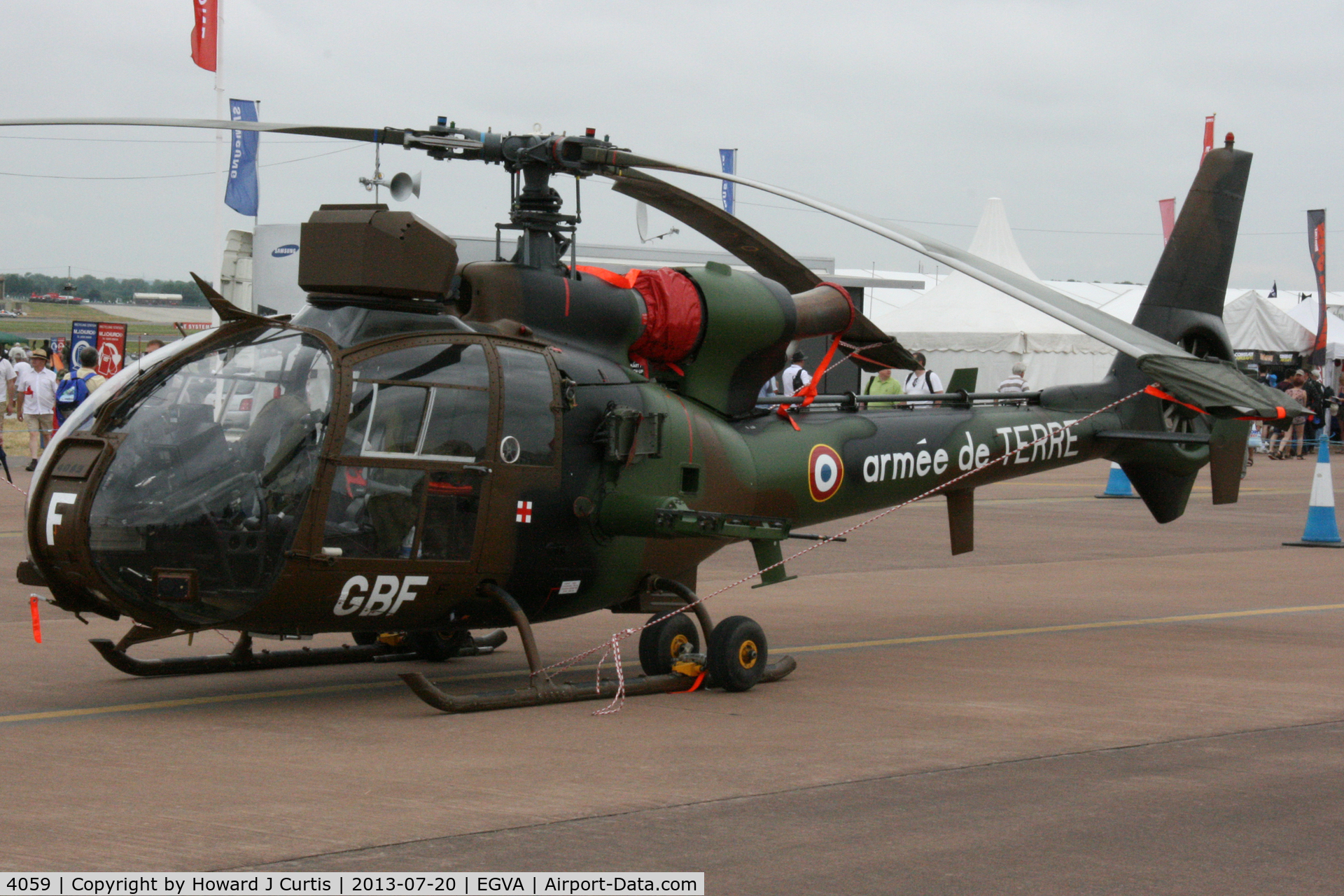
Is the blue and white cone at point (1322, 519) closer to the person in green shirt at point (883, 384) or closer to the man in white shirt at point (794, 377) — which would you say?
the person in green shirt at point (883, 384)

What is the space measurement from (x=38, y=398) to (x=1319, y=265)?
29594 millimetres

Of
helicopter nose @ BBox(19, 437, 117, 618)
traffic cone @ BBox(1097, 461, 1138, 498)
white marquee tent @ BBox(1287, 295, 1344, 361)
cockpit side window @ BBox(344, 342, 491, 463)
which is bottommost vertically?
traffic cone @ BBox(1097, 461, 1138, 498)

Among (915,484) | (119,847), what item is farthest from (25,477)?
(119,847)

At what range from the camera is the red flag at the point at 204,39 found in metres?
27.1

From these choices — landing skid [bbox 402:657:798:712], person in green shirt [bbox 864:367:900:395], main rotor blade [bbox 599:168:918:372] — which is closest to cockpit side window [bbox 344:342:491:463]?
landing skid [bbox 402:657:798:712]

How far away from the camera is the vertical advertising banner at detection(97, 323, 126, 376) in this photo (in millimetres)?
27859

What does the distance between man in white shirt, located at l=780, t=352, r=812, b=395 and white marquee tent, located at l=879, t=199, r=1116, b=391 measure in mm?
12198

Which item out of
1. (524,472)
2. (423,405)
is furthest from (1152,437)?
(423,405)

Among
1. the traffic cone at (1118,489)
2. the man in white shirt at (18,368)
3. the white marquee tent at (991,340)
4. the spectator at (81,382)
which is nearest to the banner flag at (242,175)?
the man in white shirt at (18,368)

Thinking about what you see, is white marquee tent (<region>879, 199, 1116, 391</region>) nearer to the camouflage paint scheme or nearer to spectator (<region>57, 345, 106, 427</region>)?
spectator (<region>57, 345, 106, 427</region>)

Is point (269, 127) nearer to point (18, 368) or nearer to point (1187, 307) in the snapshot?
point (1187, 307)

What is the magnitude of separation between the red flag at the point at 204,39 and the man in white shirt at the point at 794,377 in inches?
502

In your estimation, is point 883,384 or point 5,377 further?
point 5,377

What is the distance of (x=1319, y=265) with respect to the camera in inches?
1467
